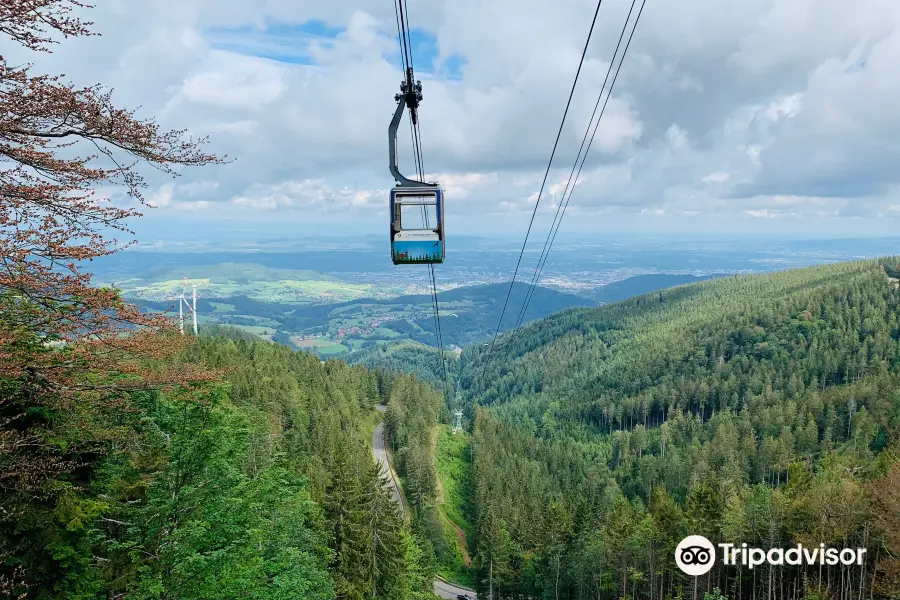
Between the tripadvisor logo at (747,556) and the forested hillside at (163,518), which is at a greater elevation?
the forested hillside at (163,518)

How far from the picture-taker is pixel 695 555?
3328cm

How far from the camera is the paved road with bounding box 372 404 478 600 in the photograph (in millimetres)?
53188

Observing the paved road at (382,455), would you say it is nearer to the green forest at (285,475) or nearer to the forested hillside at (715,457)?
the green forest at (285,475)

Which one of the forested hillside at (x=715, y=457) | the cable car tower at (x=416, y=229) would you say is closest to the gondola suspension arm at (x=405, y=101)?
the cable car tower at (x=416, y=229)

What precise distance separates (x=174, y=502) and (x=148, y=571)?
180 cm

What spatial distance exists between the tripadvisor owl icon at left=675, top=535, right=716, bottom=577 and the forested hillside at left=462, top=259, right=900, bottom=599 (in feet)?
9.23

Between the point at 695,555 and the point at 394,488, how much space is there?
37.9 metres

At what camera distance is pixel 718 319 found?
194500mm

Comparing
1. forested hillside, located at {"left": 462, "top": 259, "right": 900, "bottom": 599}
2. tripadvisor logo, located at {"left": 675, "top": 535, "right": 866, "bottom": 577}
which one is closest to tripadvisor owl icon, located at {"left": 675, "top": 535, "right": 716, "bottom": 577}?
tripadvisor logo, located at {"left": 675, "top": 535, "right": 866, "bottom": 577}

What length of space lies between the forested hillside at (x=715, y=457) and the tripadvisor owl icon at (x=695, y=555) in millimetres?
2815

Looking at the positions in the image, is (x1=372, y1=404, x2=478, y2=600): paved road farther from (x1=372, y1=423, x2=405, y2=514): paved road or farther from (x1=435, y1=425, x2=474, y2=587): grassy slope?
(x1=435, y1=425, x2=474, y2=587): grassy slope

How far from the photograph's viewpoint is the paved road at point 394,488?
174 ft

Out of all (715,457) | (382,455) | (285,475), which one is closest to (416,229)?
(285,475)

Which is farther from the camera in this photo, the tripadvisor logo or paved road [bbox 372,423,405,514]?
paved road [bbox 372,423,405,514]
